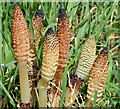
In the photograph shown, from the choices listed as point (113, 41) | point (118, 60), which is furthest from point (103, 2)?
point (118, 60)

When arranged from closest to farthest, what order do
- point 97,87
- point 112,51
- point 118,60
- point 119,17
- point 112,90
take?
point 97,87
point 112,90
point 118,60
point 112,51
point 119,17

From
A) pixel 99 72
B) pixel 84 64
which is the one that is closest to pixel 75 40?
pixel 84 64

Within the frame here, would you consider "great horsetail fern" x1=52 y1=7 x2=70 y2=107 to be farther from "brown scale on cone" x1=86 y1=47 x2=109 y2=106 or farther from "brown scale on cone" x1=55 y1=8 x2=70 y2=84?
"brown scale on cone" x1=86 y1=47 x2=109 y2=106

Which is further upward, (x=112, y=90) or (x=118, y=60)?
(x=118, y=60)

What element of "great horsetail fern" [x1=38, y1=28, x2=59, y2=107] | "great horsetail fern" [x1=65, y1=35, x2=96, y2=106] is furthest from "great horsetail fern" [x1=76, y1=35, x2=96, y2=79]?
"great horsetail fern" [x1=38, y1=28, x2=59, y2=107]

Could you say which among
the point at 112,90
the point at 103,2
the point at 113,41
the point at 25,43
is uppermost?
the point at 103,2

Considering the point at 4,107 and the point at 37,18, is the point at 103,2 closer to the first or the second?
the point at 37,18
